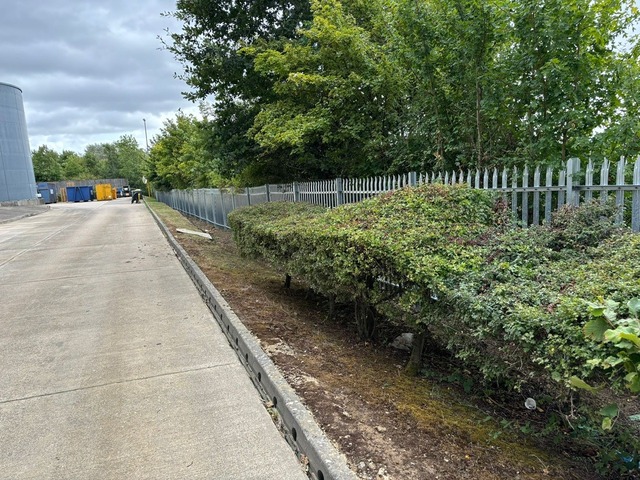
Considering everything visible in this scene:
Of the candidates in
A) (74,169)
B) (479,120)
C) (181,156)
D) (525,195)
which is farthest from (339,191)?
(74,169)

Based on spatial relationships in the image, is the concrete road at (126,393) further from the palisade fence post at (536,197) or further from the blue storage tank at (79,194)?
the blue storage tank at (79,194)

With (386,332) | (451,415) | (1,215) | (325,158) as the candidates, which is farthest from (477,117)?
(1,215)

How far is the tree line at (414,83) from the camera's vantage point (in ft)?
15.0

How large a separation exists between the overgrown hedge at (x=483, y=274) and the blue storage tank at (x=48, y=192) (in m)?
61.1

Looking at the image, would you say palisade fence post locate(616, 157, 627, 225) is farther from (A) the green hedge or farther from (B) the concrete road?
(B) the concrete road

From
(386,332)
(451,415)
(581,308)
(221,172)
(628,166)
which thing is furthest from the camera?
(221,172)

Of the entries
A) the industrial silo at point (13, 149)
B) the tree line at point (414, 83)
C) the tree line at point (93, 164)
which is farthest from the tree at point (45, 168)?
the tree line at point (414, 83)

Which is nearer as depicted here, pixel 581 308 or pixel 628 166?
pixel 581 308

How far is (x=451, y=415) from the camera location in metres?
3.21

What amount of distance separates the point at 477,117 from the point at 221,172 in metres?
8.30

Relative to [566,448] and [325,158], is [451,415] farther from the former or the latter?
[325,158]

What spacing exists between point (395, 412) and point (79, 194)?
222 ft

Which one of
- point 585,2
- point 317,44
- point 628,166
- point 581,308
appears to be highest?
point 317,44

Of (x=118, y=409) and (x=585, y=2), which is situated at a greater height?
(x=585, y=2)
